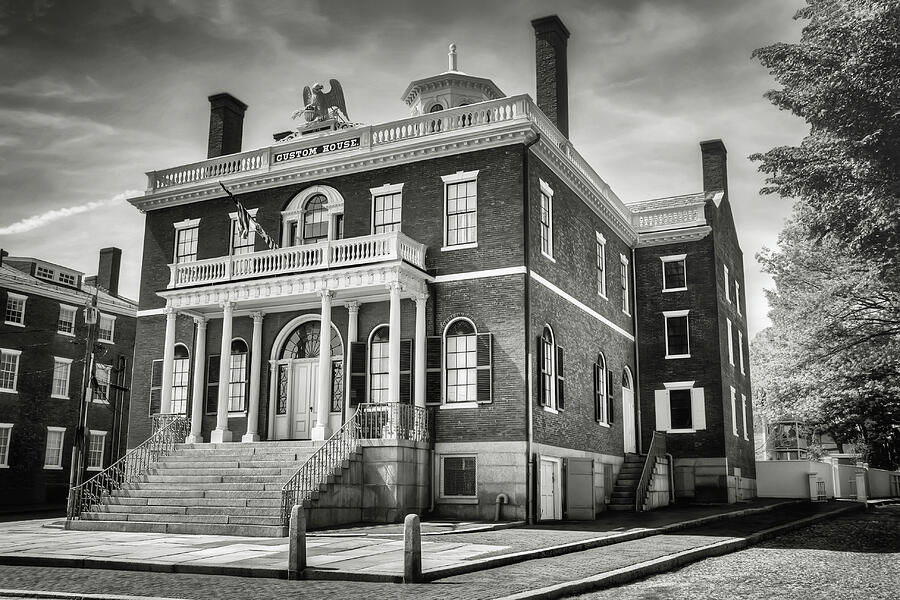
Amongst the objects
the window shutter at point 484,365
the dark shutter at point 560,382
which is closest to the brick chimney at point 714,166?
the dark shutter at point 560,382

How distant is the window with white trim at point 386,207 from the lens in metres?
23.8

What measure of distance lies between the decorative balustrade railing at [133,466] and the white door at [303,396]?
120 inches

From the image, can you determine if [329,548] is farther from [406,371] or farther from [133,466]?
[133,466]

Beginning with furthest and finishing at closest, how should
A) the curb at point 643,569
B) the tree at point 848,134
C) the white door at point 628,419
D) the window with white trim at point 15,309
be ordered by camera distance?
1. the window with white trim at point 15,309
2. the white door at point 628,419
3. the tree at point 848,134
4. the curb at point 643,569

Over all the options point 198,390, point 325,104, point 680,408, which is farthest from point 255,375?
point 680,408

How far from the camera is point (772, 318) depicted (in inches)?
1560

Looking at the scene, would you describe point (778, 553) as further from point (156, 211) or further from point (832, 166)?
point (156, 211)

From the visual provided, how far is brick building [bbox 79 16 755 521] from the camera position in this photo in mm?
21500

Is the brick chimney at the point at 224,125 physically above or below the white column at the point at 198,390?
above

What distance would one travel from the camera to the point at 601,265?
2880cm

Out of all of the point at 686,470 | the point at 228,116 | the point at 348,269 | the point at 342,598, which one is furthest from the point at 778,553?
the point at 228,116

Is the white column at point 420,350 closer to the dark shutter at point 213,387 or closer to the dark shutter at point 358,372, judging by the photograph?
the dark shutter at point 358,372

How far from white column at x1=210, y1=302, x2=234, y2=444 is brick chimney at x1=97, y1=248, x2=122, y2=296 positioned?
2456 centimetres

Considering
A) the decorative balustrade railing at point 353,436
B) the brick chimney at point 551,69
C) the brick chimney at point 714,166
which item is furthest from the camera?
the brick chimney at point 714,166
